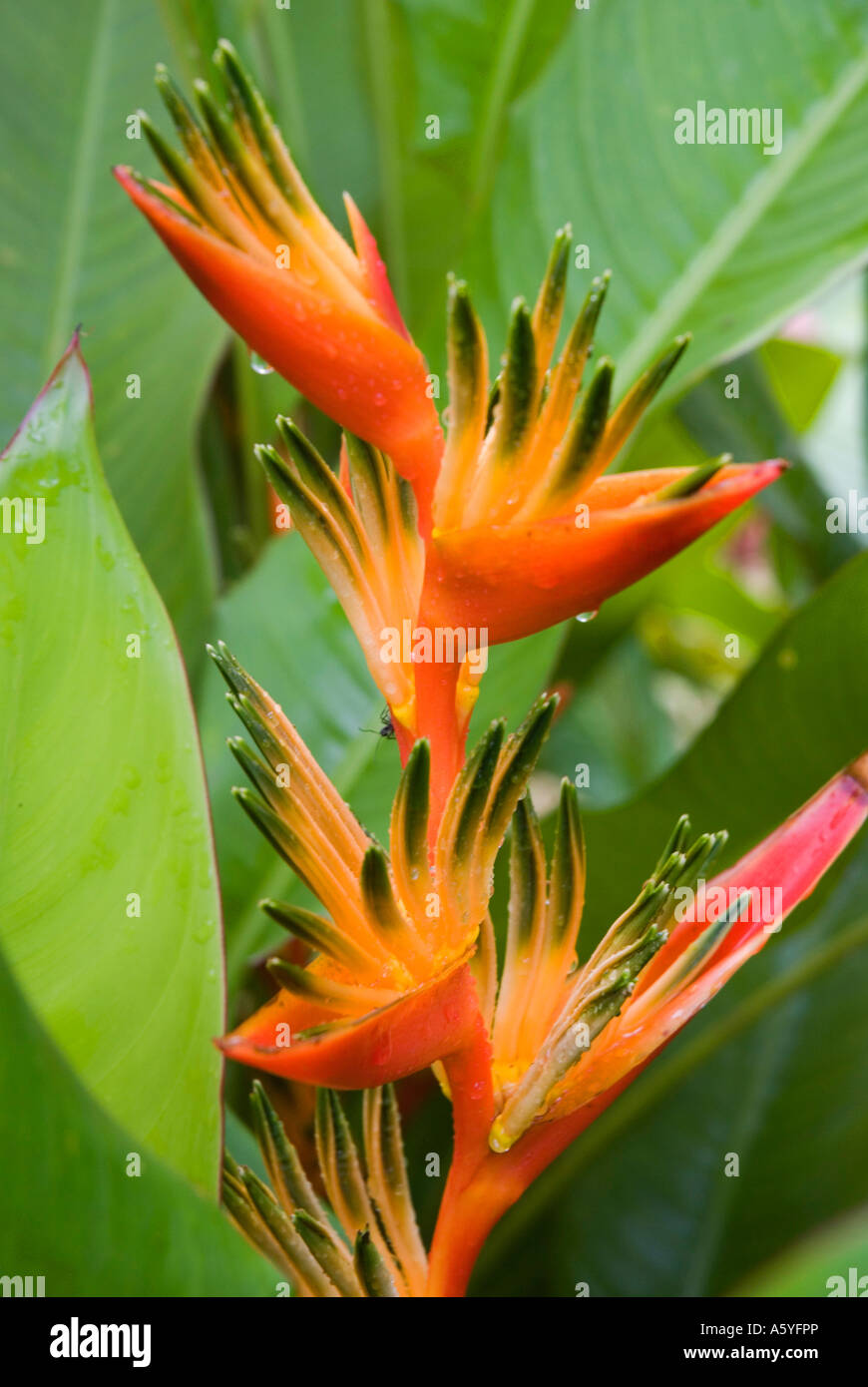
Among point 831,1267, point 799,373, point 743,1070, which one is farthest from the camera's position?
point 799,373

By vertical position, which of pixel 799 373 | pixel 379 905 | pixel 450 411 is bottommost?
pixel 379 905

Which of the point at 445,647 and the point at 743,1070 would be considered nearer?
the point at 445,647

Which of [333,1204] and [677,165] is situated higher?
A: [677,165]

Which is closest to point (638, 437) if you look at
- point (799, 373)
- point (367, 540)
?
point (367, 540)
